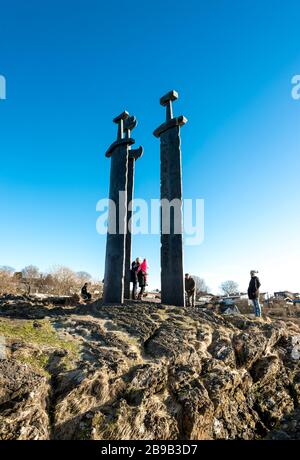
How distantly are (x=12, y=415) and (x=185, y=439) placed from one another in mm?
2361

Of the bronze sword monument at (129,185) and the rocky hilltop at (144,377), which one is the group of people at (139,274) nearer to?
the bronze sword monument at (129,185)

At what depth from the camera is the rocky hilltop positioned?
161 inches

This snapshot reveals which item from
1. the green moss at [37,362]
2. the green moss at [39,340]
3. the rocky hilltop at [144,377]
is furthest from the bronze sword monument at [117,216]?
the green moss at [37,362]

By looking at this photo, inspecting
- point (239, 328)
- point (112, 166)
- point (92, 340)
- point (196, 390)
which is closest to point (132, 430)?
point (196, 390)

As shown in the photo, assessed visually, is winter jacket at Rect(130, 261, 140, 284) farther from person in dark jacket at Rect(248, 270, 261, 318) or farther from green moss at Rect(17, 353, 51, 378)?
green moss at Rect(17, 353, 51, 378)

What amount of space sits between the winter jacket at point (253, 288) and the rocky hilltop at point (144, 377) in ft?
6.84

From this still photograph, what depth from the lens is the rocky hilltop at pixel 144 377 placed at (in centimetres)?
409

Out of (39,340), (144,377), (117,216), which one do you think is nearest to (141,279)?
(117,216)

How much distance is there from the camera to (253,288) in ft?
32.4

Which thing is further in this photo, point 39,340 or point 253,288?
point 253,288

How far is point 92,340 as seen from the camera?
5930mm

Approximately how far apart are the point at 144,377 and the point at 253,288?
5.88 metres

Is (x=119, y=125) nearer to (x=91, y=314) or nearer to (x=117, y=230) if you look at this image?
(x=117, y=230)

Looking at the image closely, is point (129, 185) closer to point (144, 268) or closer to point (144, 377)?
point (144, 268)
